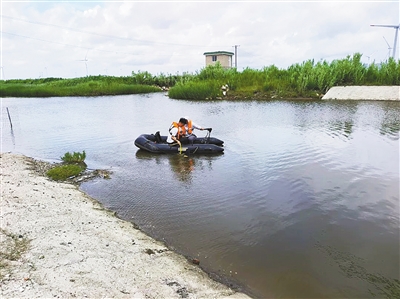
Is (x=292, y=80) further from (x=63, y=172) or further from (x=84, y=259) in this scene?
(x=84, y=259)

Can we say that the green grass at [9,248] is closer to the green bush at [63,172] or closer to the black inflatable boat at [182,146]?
the green bush at [63,172]

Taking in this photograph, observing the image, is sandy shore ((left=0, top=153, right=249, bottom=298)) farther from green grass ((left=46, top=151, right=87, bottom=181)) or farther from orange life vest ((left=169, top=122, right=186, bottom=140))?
orange life vest ((left=169, top=122, right=186, bottom=140))

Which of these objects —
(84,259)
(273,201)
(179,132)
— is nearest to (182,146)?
(179,132)

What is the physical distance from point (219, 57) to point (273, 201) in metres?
58.3

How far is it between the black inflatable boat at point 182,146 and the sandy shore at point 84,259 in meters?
5.53

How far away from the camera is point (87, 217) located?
6.29 metres

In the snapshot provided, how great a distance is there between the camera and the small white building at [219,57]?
6272 centimetres

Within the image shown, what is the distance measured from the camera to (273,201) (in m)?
7.56

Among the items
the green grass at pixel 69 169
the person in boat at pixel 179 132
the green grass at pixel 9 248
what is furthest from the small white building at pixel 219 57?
the green grass at pixel 9 248

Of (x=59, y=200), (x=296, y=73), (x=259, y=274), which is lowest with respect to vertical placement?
(x=259, y=274)

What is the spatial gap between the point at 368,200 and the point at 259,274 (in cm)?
391

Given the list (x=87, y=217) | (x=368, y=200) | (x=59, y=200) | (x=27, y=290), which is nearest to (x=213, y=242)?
(x=87, y=217)

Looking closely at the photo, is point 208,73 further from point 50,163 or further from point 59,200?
point 59,200

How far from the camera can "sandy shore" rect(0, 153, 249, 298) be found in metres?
4.01
